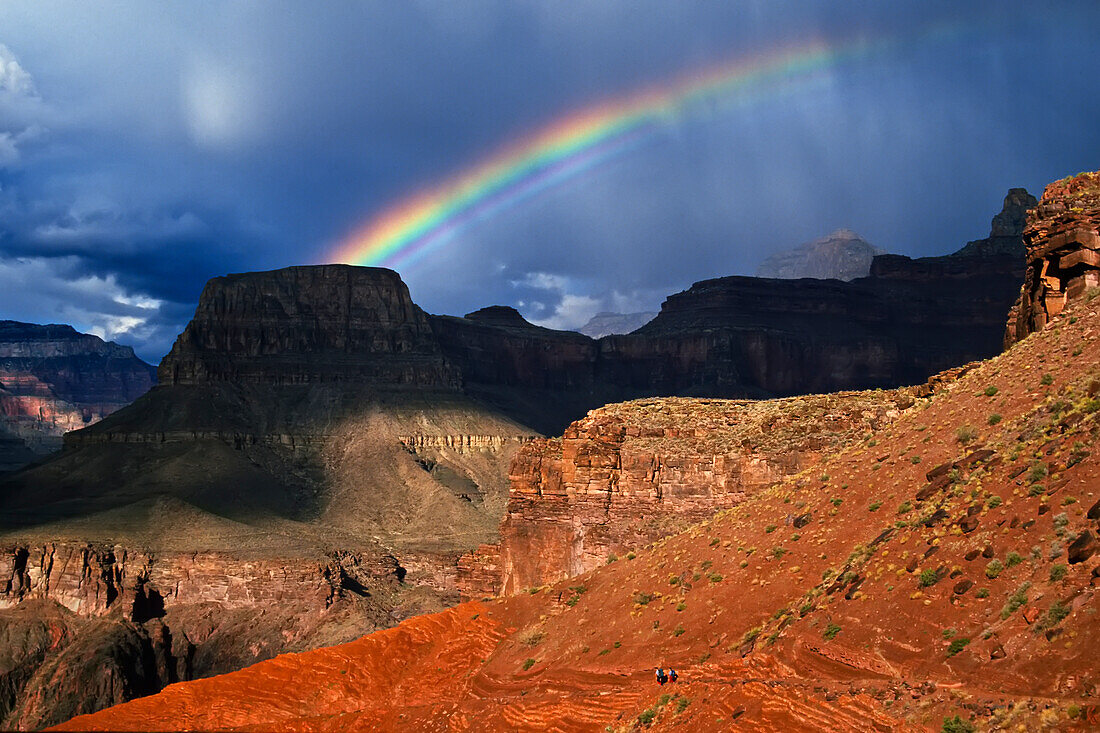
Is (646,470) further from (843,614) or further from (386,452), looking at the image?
(386,452)

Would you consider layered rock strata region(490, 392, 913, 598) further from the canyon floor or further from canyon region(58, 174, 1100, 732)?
the canyon floor

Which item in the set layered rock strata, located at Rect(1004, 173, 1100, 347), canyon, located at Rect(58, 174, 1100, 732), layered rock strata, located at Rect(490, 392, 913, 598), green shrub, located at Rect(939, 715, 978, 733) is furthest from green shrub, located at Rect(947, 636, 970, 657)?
layered rock strata, located at Rect(490, 392, 913, 598)

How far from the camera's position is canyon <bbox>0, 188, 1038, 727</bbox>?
1364 inches

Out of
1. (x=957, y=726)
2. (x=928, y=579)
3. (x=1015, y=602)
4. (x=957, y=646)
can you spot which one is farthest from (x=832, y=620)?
(x=957, y=726)

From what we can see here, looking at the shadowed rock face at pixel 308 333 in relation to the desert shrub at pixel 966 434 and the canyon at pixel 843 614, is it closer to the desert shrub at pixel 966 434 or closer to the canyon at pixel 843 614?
the canyon at pixel 843 614

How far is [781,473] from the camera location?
101 feet

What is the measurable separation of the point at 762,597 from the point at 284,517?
299ft

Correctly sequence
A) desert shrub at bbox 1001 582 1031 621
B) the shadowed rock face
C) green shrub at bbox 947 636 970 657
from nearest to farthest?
desert shrub at bbox 1001 582 1031 621
green shrub at bbox 947 636 970 657
the shadowed rock face

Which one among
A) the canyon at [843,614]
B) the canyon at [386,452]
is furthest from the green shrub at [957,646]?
the canyon at [386,452]

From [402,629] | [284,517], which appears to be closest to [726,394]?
[284,517]

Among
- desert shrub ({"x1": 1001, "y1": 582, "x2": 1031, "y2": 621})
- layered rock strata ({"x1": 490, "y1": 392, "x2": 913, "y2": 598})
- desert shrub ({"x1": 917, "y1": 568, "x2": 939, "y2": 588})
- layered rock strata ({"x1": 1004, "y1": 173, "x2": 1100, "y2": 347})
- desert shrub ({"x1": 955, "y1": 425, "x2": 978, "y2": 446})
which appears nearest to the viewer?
desert shrub ({"x1": 1001, "y1": 582, "x2": 1031, "y2": 621})

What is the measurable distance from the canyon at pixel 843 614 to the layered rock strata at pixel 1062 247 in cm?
10

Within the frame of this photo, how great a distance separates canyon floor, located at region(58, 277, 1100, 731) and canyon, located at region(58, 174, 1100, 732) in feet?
0.16

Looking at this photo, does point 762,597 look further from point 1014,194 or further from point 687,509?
point 1014,194
